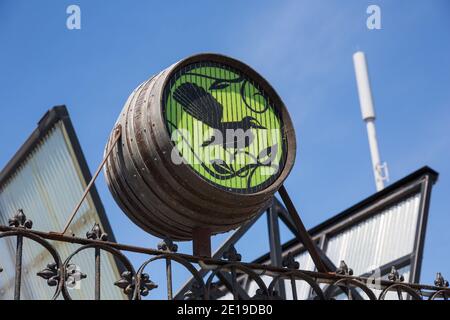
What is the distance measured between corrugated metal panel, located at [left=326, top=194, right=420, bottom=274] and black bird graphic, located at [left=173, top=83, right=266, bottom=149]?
299 inches

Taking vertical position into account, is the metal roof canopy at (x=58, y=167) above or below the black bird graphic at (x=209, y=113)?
above

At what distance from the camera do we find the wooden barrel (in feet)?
22.3

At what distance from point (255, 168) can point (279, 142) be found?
0.36 m

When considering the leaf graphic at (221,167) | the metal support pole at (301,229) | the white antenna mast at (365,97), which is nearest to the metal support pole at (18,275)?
the leaf graphic at (221,167)

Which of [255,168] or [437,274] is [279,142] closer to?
[255,168]

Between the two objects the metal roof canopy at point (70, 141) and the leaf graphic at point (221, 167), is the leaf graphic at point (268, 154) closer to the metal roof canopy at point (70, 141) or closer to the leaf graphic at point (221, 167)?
the leaf graphic at point (221, 167)

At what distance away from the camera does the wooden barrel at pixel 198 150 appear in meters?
6.81

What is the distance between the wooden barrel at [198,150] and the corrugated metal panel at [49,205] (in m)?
5.16

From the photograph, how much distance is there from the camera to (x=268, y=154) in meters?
7.38

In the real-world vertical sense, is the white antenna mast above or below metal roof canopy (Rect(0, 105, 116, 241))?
above

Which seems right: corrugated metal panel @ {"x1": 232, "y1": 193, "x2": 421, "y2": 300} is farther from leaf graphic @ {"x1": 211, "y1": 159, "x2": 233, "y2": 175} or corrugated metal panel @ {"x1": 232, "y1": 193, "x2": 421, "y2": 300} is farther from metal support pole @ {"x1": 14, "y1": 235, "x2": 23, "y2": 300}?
metal support pole @ {"x1": 14, "y1": 235, "x2": 23, "y2": 300}

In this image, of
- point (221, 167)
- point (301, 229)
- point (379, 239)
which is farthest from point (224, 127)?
point (379, 239)

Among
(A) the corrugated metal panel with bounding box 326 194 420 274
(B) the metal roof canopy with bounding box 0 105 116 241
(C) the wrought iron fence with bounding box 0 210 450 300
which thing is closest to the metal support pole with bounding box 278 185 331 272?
(C) the wrought iron fence with bounding box 0 210 450 300
